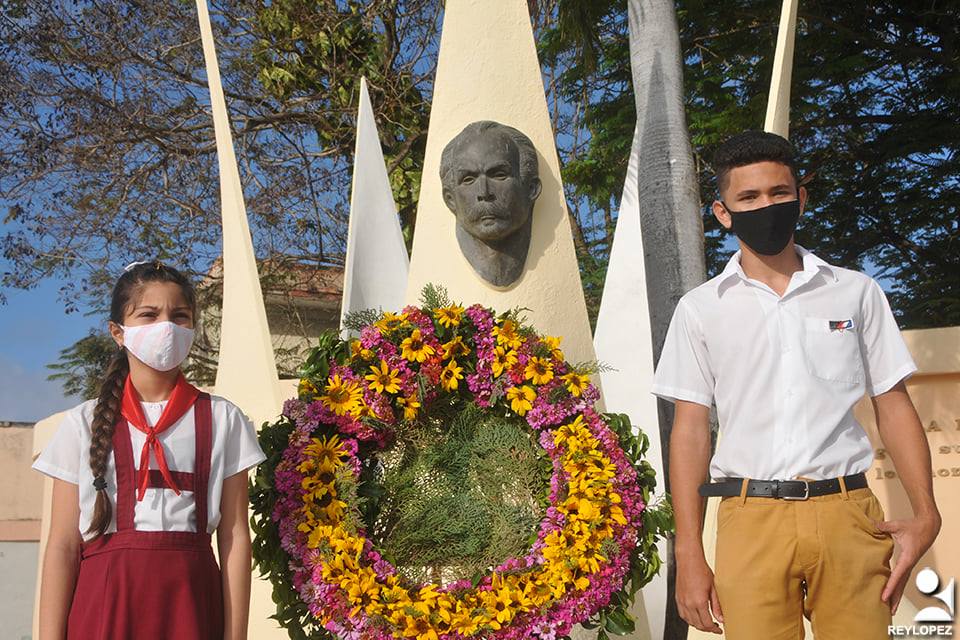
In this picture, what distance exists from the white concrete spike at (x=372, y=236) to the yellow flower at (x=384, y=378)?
1969mm

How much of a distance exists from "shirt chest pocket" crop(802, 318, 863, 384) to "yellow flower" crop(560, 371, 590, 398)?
1174 millimetres

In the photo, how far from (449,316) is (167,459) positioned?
4.30 feet

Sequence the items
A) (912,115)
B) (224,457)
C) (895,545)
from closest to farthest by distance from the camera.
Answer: (895,545) → (224,457) → (912,115)

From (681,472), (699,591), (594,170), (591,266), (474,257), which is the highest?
(594,170)

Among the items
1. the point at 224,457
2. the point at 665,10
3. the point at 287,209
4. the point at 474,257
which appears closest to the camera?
the point at 224,457

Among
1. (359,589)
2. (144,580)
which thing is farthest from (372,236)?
(144,580)

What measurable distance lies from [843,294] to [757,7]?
817 centimetres

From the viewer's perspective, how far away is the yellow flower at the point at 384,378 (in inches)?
135

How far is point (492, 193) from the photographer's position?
4500 mm

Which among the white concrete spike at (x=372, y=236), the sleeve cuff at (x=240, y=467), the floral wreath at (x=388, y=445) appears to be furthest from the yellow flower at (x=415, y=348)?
the white concrete spike at (x=372, y=236)

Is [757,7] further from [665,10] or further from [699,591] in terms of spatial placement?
[699,591]

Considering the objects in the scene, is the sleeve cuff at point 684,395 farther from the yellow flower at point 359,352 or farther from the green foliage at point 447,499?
the yellow flower at point 359,352

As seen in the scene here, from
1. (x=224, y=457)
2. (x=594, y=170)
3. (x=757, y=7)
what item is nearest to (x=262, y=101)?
(x=594, y=170)

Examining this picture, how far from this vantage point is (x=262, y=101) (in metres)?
11.8
